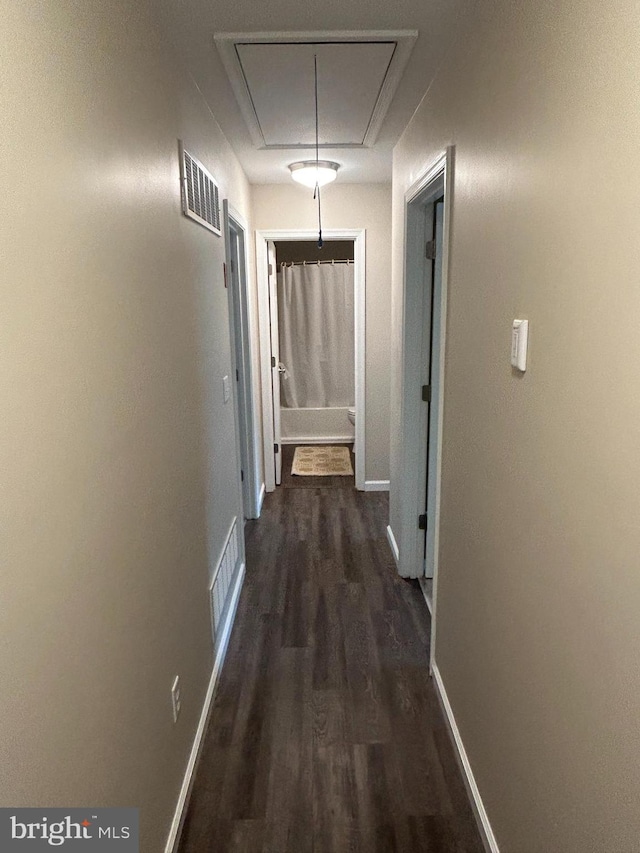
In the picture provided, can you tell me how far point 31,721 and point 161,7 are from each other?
70.0 inches

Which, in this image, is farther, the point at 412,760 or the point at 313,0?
the point at 412,760

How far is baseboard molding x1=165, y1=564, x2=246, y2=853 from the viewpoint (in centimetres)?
159

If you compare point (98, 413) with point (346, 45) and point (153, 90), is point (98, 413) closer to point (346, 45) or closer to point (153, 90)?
point (153, 90)

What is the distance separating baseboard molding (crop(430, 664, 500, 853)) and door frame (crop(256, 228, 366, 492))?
2.38 meters

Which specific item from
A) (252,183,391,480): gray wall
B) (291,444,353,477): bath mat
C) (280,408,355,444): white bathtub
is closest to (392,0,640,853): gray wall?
(252,183,391,480): gray wall

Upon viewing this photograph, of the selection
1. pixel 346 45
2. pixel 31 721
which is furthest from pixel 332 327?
pixel 31 721

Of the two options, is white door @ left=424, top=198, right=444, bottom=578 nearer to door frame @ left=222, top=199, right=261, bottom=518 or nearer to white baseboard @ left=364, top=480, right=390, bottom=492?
door frame @ left=222, top=199, right=261, bottom=518

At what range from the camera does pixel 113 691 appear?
1.16 meters

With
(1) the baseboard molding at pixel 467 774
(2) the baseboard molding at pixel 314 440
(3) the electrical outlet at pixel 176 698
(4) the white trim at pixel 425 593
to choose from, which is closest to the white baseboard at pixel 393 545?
(4) the white trim at pixel 425 593

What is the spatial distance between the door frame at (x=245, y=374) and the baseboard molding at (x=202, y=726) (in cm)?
96

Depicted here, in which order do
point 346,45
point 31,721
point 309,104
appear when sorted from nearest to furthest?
point 31,721, point 346,45, point 309,104

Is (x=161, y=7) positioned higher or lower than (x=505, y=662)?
higher

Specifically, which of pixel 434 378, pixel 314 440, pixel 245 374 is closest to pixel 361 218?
pixel 245 374

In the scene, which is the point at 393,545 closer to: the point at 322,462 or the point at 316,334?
the point at 322,462
